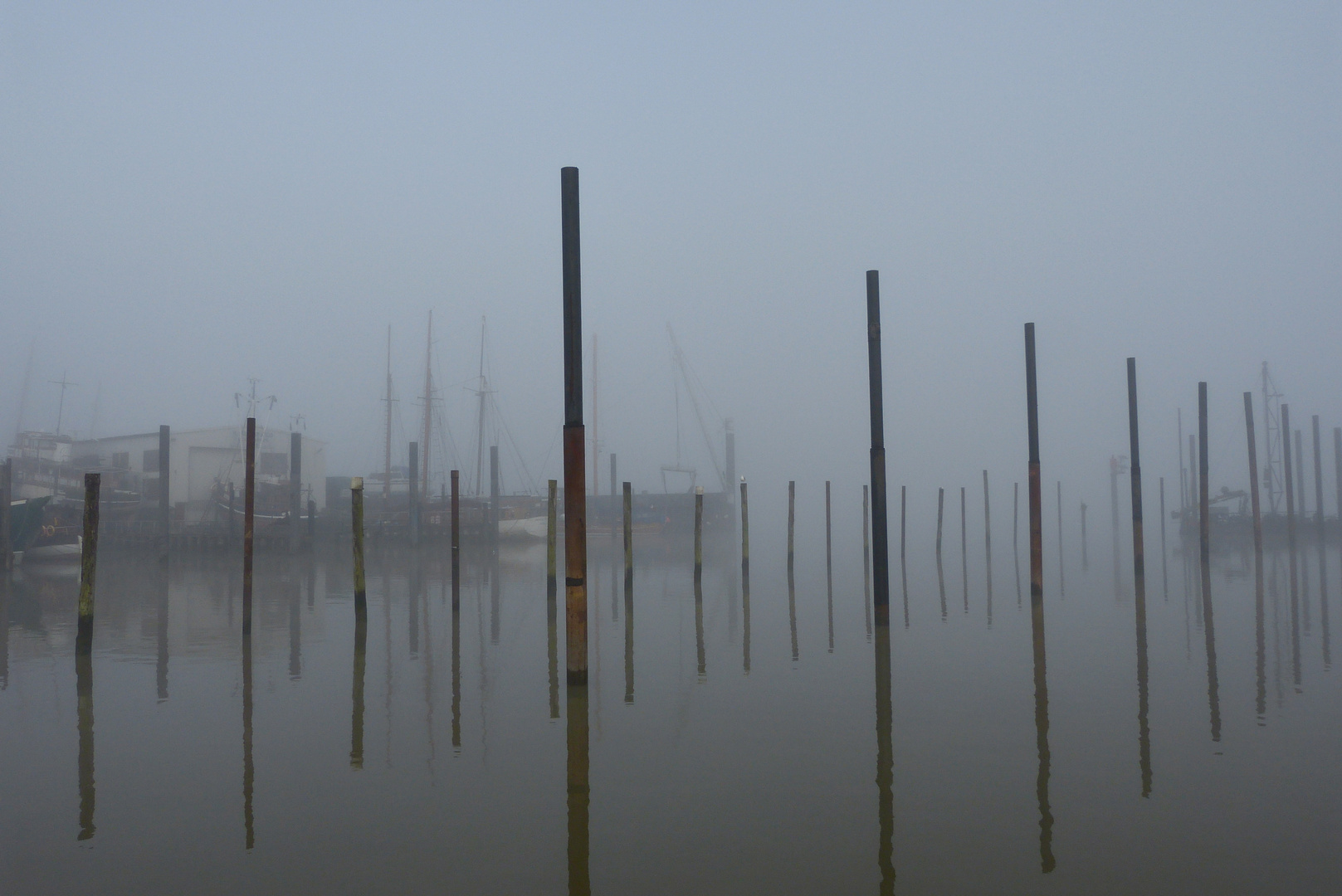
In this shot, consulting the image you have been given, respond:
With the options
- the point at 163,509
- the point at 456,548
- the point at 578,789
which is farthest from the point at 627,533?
the point at 163,509

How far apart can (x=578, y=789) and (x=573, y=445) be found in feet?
11.4

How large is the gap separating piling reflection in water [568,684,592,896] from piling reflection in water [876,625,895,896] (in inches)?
68.8

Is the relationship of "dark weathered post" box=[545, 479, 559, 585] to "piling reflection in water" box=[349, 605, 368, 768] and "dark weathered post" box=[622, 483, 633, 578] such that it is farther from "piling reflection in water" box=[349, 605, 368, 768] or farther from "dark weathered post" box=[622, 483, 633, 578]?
"piling reflection in water" box=[349, 605, 368, 768]

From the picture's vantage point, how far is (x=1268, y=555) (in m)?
34.5

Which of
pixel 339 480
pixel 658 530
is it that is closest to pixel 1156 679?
pixel 658 530

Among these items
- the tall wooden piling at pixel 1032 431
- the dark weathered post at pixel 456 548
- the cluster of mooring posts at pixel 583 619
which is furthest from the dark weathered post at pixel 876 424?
the dark weathered post at pixel 456 548

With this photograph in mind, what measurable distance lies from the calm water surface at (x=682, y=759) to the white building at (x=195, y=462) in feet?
118

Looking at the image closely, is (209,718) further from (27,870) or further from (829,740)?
(829,740)

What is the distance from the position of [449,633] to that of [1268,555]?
3224 centimetres

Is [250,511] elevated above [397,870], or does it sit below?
above

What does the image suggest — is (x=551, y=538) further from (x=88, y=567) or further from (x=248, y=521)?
(x=88, y=567)

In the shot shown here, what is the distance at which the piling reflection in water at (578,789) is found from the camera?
214 inches

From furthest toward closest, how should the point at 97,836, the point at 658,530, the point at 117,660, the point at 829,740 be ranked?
the point at 658,530, the point at 117,660, the point at 829,740, the point at 97,836

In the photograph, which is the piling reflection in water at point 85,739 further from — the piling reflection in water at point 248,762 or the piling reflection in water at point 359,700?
the piling reflection in water at point 359,700
